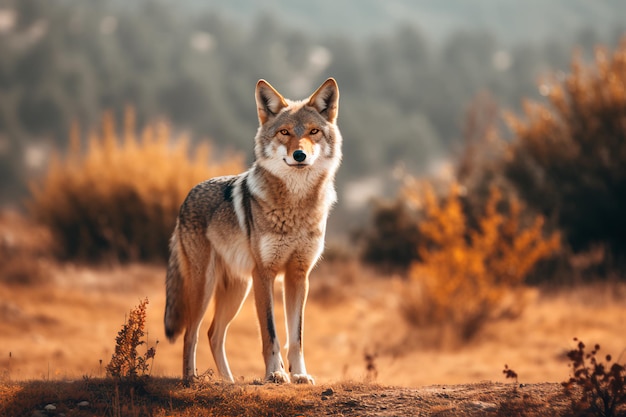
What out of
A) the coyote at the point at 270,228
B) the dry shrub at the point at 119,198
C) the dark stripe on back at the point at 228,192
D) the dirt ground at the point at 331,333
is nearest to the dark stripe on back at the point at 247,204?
the coyote at the point at 270,228

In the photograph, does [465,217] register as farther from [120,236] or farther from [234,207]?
[234,207]

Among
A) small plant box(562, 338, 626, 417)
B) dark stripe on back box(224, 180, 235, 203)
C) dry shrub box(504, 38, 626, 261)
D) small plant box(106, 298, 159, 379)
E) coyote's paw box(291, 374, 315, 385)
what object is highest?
dry shrub box(504, 38, 626, 261)

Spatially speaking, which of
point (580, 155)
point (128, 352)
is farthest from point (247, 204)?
point (580, 155)

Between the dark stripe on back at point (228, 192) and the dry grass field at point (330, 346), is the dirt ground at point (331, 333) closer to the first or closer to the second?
the dry grass field at point (330, 346)

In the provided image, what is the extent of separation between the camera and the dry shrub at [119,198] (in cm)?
1600

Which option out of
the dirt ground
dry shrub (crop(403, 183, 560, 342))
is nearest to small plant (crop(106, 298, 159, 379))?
the dirt ground

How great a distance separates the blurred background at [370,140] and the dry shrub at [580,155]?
0.03 m

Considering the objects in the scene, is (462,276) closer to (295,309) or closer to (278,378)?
(295,309)

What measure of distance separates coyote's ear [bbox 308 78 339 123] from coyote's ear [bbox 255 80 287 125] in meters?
0.25

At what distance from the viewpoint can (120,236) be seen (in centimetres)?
1555

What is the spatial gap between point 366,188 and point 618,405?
161 feet

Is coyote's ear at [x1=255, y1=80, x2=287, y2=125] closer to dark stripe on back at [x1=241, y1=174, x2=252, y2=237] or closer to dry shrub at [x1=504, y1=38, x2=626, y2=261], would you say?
dark stripe on back at [x1=241, y1=174, x2=252, y2=237]

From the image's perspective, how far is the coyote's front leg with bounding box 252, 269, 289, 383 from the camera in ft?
18.9

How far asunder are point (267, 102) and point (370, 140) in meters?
50.5
